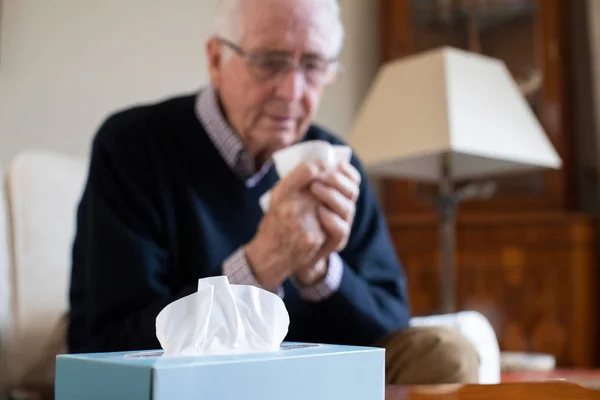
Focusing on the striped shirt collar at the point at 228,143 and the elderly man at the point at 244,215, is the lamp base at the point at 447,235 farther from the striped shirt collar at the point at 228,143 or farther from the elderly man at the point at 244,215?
the striped shirt collar at the point at 228,143

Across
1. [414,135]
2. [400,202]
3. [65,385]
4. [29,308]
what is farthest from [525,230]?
[65,385]

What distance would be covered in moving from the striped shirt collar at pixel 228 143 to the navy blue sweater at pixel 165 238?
0.04 feet

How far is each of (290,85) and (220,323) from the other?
0.69 meters

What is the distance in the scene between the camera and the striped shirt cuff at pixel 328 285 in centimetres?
108

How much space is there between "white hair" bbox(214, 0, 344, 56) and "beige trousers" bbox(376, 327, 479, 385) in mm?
493

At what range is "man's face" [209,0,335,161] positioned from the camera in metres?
1.15

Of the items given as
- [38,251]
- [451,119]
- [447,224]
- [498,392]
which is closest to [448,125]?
[451,119]

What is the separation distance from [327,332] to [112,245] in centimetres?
36

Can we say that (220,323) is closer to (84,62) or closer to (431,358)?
(431,358)

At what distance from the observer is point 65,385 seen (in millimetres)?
502

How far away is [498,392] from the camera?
0.71 metres

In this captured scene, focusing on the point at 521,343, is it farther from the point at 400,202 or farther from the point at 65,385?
the point at 65,385

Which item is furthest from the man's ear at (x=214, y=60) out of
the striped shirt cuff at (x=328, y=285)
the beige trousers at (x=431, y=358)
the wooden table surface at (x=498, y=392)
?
the wooden table surface at (x=498, y=392)

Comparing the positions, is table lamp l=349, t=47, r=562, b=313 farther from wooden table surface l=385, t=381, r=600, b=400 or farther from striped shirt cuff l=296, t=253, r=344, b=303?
wooden table surface l=385, t=381, r=600, b=400
